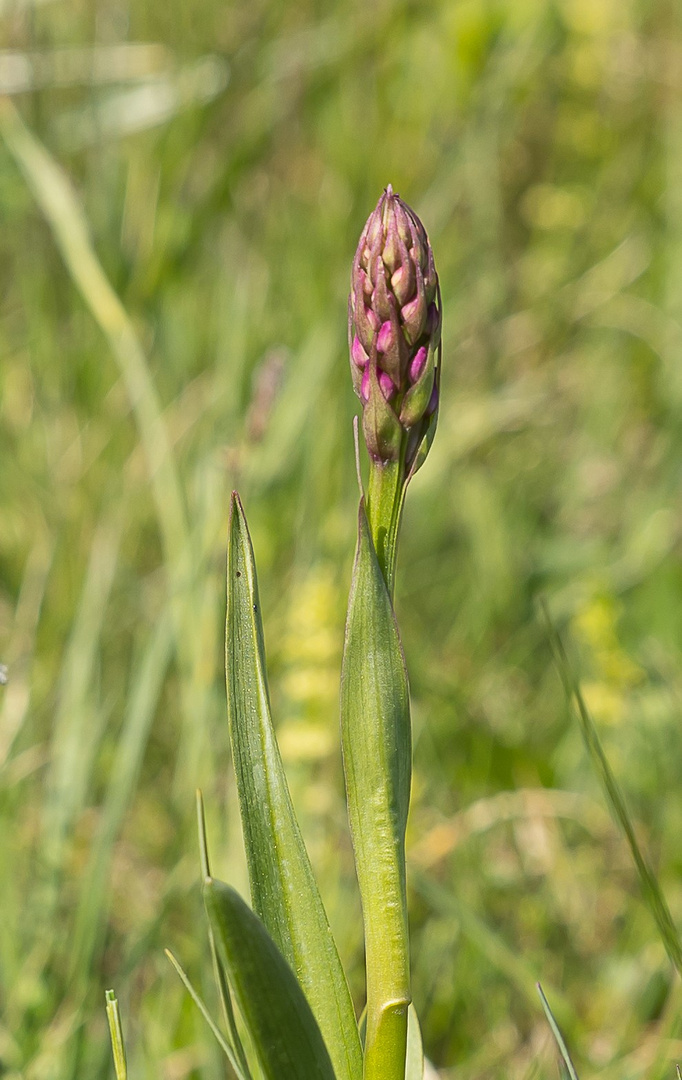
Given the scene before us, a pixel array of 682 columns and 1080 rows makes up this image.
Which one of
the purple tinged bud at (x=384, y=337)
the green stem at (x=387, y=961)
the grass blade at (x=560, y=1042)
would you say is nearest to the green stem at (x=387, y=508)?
the green stem at (x=387, y=961)

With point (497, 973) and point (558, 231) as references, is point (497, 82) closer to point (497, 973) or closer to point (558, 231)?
point (558, 231)

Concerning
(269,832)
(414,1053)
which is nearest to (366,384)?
(269,832)

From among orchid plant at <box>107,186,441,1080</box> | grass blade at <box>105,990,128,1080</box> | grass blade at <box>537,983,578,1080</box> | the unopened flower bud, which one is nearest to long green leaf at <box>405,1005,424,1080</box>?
orchid plant at <box>107,186,441,1080</box>

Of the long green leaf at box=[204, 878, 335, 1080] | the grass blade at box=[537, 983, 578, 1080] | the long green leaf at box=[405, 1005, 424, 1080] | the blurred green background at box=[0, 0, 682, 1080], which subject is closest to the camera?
the long green leaf at box=[204, 878, 335, 1080]

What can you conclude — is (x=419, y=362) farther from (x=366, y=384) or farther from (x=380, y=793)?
(x=380, y=793)

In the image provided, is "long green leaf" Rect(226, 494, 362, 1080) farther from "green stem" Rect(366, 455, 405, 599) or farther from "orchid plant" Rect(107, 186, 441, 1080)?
"green stem" Rect(366, 455, 405, 599)
